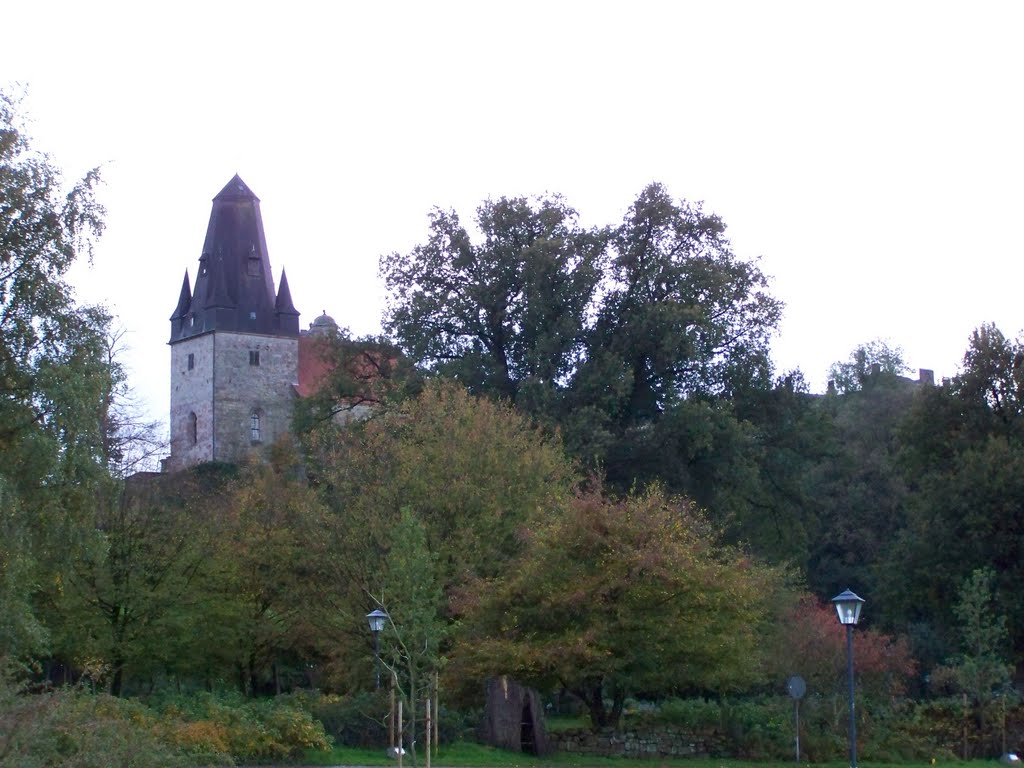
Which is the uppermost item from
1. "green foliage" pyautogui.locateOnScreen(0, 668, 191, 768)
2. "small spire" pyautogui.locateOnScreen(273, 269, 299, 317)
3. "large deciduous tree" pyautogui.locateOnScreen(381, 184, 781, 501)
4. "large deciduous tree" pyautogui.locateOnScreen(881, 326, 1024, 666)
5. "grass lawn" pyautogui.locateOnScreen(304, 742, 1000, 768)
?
"small spire" pyautogui.locateOnScreen(273, 269, 299, 317)

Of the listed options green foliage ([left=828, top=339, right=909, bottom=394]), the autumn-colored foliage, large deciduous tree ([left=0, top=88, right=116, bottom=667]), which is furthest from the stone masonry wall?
green foliage ([left=828, top=339, right=909, bottom=394])

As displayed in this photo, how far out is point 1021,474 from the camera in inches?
1547

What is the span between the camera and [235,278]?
293 ft

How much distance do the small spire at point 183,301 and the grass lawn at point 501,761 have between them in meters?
68.1

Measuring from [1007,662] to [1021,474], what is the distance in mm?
5380

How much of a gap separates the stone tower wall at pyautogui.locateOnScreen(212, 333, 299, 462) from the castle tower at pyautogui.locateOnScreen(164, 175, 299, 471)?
0.06 meters

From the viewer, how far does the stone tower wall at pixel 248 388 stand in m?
87.0

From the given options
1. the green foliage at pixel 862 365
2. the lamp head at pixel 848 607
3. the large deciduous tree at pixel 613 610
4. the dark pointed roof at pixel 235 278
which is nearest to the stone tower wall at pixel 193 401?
the dark pointed roof at pixel 235 278

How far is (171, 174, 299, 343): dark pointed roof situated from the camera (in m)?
87.9

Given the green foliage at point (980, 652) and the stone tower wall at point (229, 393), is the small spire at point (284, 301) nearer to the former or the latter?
the stone tower wall at point (229, 393)

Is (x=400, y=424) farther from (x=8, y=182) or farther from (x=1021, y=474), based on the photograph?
(x=1021, y=474)

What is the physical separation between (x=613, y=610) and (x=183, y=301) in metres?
72.0

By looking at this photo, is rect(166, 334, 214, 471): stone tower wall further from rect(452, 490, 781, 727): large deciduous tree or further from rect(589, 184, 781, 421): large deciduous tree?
rect(452, 490, 781, 727): large deciduous tree

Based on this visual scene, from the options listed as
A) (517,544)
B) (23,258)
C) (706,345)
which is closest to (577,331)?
(706,345)
